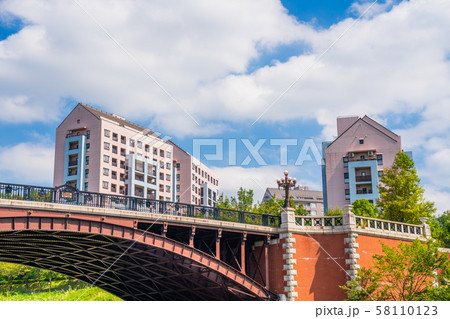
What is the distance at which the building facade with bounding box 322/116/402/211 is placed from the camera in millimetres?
73750

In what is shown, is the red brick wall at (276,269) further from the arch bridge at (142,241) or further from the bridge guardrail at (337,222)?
the bridge guardrail at (337,222)

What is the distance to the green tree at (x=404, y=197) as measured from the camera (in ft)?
148

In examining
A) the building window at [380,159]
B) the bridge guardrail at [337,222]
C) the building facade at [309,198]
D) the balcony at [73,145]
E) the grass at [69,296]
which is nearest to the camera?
the bridge guardrail at [337,222]

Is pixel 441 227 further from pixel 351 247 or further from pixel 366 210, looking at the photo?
pixel 351 247

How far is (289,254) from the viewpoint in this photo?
3500cm

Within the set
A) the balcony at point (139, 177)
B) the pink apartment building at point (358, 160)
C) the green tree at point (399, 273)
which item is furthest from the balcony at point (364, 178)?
the green tree at point (399, 273)

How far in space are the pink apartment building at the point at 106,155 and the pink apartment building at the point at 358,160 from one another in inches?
1068

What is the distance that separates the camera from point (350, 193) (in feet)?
242

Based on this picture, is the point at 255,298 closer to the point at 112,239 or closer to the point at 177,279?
the point at 177,279

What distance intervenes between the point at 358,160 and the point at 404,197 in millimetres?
29042

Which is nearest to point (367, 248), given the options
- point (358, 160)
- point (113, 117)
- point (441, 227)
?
point (441, 227)

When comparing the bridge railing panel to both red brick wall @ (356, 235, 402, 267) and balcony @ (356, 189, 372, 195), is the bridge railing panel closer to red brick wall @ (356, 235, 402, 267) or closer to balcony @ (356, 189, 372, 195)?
red brick wall @ (356, 235, 402, 267)

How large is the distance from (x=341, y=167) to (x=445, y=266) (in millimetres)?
44540

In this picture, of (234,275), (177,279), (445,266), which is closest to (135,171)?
(177,279)
